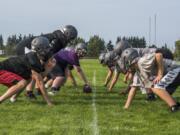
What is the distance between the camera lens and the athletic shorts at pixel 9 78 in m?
10.6

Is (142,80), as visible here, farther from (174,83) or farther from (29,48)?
(29,48)

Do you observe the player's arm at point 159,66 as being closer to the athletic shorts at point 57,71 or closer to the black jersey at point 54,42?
the black jersey at point 54,42

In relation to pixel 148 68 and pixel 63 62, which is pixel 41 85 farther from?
pixel 63 62

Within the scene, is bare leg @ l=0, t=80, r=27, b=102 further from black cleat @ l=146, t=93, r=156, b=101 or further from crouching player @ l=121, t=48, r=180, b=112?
black cleat @ l=146, t=93, r=156, b=101

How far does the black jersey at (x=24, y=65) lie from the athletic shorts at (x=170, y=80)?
2.45 m

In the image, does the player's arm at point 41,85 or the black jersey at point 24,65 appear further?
the player's arm at point 41,85

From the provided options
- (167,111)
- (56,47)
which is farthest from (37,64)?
(167,111)

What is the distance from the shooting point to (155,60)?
10211 mm

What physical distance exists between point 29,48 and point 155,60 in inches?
142

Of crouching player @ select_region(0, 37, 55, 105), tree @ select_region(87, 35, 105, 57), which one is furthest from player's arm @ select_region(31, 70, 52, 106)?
tree @ select_region(87, 35, 105, 57)

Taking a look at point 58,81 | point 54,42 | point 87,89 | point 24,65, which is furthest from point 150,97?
point 24,65

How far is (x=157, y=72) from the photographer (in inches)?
407

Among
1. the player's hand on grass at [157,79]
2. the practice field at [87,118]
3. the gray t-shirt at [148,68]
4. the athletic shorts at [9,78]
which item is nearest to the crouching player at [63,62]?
the practice field at [87,118]

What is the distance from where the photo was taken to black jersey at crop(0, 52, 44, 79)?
1066 cm
